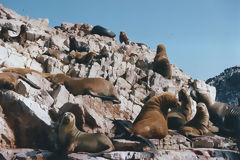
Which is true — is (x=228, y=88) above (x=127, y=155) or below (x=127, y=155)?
above

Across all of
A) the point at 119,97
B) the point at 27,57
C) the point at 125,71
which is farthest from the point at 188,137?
the point at 27,57

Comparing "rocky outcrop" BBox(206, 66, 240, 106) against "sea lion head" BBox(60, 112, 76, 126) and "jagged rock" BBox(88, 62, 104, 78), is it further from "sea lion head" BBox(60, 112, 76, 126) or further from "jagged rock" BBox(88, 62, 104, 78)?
"sea lion head" BBox(60, 112, 76, 126)

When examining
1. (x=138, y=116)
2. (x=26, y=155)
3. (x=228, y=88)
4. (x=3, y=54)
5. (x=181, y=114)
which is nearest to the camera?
(x=26, y=155)

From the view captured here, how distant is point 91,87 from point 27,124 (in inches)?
134

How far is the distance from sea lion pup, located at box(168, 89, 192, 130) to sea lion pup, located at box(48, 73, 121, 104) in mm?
1847

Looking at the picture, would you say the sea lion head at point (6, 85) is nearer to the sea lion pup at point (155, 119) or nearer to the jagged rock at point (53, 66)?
the sea lion pup at point (155, 119)

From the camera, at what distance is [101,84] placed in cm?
905

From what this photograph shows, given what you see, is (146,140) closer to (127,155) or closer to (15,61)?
(127,155)

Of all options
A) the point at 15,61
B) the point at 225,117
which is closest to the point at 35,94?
the point at 15,61

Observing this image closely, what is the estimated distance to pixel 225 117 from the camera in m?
9.53

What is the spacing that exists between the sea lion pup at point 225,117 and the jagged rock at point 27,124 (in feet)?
19.6

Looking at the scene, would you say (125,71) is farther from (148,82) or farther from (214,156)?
(214,156)

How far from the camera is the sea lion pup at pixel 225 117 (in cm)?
884

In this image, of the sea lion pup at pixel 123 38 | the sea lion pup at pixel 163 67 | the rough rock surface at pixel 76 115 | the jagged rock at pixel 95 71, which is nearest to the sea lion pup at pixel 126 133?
the rough rock surface at pixel 76 115
